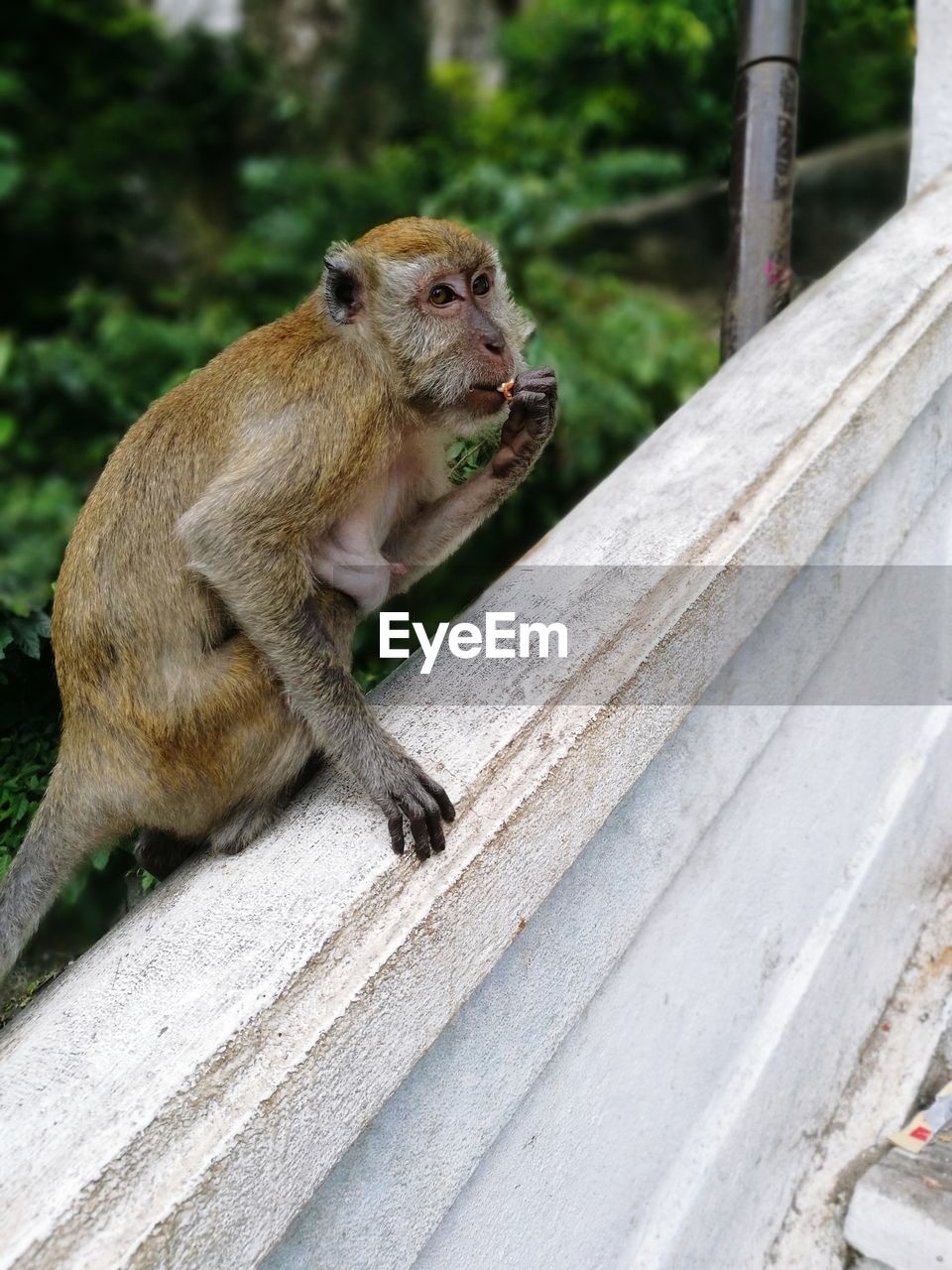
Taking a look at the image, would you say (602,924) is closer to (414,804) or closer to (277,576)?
(414,804)

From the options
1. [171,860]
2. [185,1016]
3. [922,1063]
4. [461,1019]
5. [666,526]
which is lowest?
[922,1063]

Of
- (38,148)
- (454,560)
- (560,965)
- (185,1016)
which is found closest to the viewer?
(185,1016)

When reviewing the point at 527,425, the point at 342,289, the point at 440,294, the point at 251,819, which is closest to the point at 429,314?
the point at 440,294

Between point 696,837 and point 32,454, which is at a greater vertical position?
point 696,837

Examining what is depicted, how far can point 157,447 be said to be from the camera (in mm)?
2254

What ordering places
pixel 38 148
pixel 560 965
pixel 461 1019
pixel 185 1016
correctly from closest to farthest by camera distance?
pixel 185 1016 < pixel 461 1019 < pixel 560 965 < pixel 38 148

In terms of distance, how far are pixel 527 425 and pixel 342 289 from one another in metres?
0.48

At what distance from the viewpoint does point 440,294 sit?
249 centimetres

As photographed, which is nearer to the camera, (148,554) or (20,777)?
(148,554)

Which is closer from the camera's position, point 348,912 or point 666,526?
point 348,912

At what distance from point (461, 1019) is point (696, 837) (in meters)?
0.63

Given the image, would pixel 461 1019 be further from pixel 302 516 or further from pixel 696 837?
pixel 302 516

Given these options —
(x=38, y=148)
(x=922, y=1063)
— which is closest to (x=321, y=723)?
(x=922, y=1063)

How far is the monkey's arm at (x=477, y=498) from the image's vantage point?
2426mm
